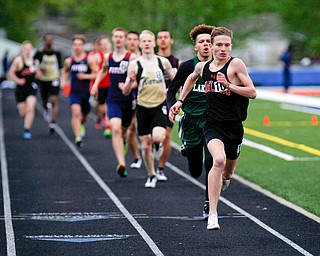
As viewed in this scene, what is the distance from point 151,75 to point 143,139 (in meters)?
0.90

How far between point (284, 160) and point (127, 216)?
6852 millimetres

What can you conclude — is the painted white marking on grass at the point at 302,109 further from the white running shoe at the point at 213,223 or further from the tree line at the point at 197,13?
the white running shoe at the point at 213,223

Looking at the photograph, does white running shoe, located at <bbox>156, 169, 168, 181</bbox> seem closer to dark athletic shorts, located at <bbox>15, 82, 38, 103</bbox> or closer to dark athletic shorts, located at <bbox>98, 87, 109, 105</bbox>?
dark athletic shorts, located at <bbox>98, 87, 109, 105</bbox>

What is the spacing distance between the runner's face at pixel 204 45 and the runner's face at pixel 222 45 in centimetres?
132

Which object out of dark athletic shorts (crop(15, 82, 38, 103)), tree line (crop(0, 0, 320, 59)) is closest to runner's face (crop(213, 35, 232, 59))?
dark athletic shorts (crop(15, 82, 38, 103))

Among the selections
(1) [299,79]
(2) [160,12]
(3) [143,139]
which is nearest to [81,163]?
(3) [143,139]

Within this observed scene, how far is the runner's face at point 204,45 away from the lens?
11.7 metres

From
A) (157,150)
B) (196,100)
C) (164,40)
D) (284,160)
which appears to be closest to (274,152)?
(284,160)

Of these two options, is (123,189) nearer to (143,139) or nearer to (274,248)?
(143,139)

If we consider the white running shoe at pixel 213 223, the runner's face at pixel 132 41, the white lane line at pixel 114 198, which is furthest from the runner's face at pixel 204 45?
the runner's face at pixel 132 41

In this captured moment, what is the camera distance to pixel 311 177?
15.5 m

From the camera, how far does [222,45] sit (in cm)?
1030

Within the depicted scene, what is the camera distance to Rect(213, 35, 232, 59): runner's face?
10250 millimetres

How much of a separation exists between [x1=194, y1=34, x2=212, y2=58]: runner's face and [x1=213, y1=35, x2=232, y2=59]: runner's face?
1322 millimetres
